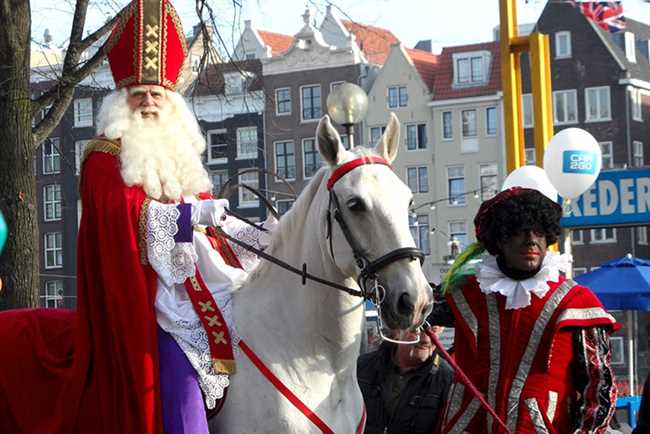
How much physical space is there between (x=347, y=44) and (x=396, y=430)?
1995 inches

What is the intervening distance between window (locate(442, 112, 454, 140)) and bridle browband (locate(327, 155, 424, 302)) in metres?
50.2

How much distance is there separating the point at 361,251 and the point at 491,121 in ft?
166

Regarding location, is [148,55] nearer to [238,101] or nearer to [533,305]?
[533,305]

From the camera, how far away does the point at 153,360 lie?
5809 mm

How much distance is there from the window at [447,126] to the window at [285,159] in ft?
22.2

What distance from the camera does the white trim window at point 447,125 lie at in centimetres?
5575

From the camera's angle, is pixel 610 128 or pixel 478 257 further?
pixel 610 128

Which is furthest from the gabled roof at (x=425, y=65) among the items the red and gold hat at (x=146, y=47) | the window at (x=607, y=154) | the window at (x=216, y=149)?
the red and gold hat at (x=146, y=47)

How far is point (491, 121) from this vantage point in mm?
55344

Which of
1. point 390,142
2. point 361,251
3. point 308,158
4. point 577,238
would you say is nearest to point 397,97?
point 308,158

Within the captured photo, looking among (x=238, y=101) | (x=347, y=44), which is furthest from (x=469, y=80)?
(x=238, y=101)

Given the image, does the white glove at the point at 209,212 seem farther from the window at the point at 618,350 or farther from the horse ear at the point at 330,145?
the window at the point at 618,350

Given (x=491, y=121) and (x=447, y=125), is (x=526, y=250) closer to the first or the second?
(x=491, y=121)

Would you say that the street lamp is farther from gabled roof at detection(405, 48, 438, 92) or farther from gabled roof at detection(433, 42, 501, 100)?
gabled roof at detection(405, 48, 438, 92)
